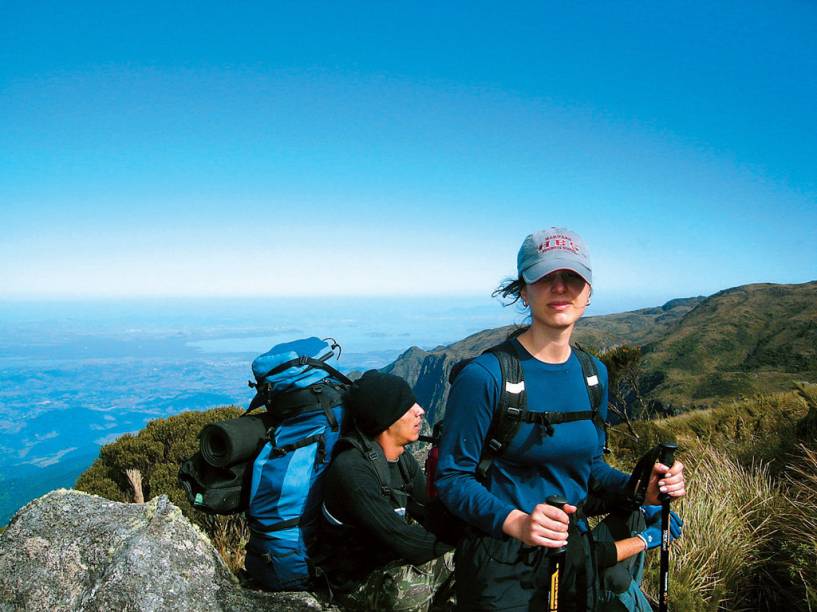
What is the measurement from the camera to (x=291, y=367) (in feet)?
10.4

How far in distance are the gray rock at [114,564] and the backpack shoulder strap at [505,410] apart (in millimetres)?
1560

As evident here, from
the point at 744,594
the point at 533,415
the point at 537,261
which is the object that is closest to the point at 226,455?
the point at 533,415

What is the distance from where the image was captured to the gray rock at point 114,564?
2.83 meters

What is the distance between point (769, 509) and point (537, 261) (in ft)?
13.4

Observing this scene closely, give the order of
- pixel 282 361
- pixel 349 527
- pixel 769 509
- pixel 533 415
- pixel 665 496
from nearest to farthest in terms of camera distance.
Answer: pixel 533 415, pixel 665 496, pixel 349 527, pixel 282 361, pixel 769 509

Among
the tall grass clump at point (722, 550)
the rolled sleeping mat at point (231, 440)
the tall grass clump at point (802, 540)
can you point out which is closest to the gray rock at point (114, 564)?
the rolled sleeping mat at point (231, 440)

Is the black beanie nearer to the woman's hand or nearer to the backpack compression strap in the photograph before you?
the backpack compression strap

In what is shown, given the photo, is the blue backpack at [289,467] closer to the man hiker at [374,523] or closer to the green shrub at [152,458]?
the man hiker at [374,523]

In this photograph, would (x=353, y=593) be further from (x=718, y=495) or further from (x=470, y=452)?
(x=718, y=495)

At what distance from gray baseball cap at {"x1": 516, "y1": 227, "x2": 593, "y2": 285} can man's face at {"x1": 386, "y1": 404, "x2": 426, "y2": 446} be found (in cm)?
140

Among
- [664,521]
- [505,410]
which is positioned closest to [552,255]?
[505,410]

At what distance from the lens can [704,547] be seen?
12.8 feet

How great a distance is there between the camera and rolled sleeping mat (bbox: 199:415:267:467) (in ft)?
9.96

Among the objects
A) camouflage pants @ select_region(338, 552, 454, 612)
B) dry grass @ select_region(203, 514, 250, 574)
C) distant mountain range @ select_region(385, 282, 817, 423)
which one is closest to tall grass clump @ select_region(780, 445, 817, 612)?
camouflage pants @ select_region(338, 552, 454, 612)
